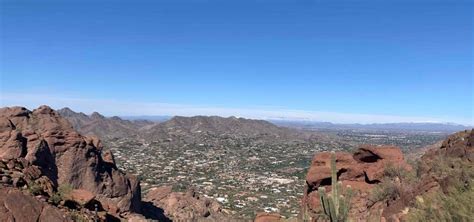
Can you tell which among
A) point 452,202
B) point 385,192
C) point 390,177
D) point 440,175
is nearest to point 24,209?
point 452,202

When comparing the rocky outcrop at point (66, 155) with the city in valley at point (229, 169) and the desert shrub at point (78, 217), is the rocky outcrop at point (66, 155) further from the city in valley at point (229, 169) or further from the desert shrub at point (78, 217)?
the desert shrub at point (78, 217)

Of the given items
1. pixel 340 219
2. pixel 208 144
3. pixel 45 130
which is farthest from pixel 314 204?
pixel 208 144

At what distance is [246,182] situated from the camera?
100438 mm

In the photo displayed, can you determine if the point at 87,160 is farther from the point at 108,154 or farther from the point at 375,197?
the point at 375,197

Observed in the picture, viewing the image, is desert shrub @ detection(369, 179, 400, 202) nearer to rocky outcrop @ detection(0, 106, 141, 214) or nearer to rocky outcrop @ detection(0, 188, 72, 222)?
rocky outcrop @ detection(0, 188, 72, 222)

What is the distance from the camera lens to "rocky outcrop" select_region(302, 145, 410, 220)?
1019 inches

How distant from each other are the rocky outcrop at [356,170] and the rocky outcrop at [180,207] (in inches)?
767

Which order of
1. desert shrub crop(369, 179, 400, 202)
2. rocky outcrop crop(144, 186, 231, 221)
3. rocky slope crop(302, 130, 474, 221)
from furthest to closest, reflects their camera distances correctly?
1. rocky outcrop crop(144, 186, 231, 221)
2. desert shrub crop(369, 179, 400, 202)
3. rocky slope crop(302, 130, 474, 221)

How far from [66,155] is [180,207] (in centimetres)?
1431

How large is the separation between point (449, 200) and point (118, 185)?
38.1 m

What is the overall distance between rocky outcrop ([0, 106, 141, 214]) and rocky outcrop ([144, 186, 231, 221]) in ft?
11.9

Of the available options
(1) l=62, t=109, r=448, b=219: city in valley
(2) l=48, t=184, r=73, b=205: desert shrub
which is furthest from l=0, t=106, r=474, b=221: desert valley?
(1) l=62, t=109, r=448, b=219: city in valley

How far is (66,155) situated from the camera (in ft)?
142

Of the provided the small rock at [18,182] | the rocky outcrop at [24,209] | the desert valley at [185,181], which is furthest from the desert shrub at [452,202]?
the small rock at [18,182]
